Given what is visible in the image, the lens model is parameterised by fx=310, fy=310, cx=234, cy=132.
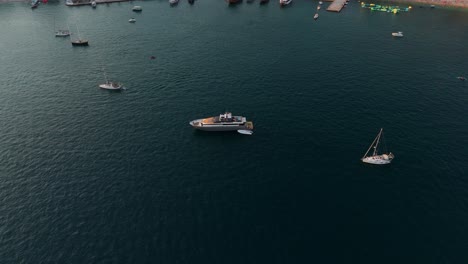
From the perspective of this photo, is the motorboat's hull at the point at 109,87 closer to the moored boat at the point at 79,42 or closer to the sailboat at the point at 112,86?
the sailboat at the point at 112,86

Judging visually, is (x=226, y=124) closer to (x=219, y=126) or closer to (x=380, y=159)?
(x=219, y=126)

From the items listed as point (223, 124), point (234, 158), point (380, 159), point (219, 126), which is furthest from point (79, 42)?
point (380, 159)

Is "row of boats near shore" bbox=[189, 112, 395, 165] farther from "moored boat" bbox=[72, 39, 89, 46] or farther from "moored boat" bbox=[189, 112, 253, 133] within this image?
"moored boat" bbox=[72, 39, 89, 46]

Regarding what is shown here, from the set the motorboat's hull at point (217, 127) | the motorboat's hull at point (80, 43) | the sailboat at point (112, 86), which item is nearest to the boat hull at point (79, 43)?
the motorboat's hull at point (80, 43)

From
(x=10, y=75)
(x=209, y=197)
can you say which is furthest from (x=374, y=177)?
(x=10, y=75)

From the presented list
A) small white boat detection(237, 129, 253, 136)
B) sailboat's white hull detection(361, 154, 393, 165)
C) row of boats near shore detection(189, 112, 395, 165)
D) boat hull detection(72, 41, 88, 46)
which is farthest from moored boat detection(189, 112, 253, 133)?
boat hull detection(72, 41, 88, 46)

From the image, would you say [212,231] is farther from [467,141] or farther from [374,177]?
[467,141]
